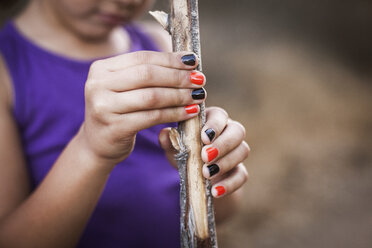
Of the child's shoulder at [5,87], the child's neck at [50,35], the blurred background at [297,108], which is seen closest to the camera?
the child's shoulder at [5,87]

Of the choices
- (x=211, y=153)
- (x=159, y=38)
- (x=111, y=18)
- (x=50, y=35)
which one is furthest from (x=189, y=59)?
(x=159, y=38)

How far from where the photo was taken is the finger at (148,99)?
471 mm

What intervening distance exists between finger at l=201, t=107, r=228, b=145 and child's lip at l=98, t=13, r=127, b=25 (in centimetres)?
35

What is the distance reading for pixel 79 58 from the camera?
2.82ft

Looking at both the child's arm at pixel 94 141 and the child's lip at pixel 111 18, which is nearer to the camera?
the child's arm at pixel 94 141

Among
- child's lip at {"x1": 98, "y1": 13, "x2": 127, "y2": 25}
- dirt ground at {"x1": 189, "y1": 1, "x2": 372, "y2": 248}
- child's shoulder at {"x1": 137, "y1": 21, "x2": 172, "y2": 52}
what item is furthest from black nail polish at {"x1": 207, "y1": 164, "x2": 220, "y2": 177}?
dirt ground at {"x1": 189, "y1": 1, "x2": 372, "y2": 248}

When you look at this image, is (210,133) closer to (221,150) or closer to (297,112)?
(221,150)

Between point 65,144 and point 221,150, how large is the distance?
412mm

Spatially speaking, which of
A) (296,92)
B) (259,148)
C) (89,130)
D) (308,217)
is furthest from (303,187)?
(89,130)

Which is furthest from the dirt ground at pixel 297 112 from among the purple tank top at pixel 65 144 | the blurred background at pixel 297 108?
the purple tank top at pixel 65 144

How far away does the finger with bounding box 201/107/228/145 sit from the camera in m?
0.52

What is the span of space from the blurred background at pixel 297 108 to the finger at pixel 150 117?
1.38 metres

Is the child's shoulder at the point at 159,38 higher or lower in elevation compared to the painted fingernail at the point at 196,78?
higher

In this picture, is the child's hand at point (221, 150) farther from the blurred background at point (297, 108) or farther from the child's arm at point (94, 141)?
the blurred background at point (297, 108)
